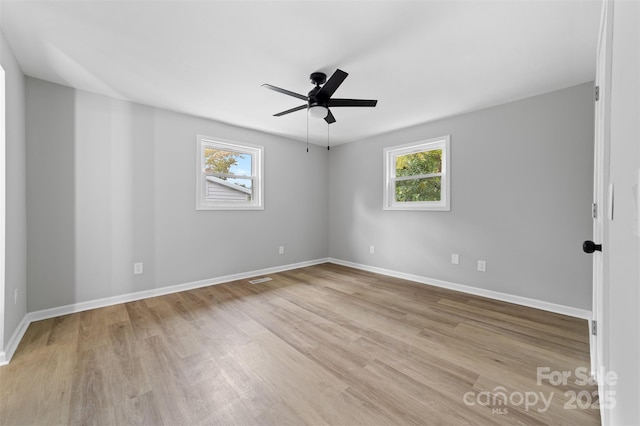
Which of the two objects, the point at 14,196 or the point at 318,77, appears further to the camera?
the point at 318,77

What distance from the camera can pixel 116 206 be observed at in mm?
3018

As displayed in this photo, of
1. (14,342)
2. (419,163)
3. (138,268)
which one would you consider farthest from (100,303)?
(419,163)

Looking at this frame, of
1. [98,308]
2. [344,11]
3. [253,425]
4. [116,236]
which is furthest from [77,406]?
[344,11]

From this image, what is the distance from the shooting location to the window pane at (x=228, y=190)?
12.5 ft

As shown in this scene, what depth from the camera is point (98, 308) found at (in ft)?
9.37

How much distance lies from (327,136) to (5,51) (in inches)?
143

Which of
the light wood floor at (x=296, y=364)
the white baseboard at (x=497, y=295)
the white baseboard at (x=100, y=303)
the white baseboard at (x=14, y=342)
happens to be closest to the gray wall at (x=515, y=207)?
the white baseboard at (x=497, y=295)

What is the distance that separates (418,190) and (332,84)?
2432mm

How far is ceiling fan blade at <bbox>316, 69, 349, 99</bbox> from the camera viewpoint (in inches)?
79.9

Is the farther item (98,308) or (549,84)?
(98,308)

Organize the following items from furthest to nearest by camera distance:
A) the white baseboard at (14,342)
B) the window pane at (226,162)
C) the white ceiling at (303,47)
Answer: the window pane at (226,162) → the white baseboard at (14,342) → the white ceiling at (303,47)

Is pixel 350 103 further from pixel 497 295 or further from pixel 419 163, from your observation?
pixel 497 295

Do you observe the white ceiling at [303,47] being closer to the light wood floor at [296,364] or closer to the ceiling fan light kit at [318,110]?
the ceiling fan light kit at [318,110]

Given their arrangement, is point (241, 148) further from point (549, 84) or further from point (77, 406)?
point (549, 84)
